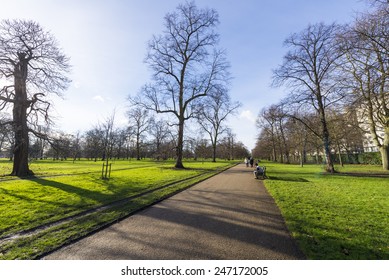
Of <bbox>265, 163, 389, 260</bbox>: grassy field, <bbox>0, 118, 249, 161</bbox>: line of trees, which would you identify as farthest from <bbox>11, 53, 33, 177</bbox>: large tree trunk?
<bbox>265, 163, 389, 260</bbox>: grassy field

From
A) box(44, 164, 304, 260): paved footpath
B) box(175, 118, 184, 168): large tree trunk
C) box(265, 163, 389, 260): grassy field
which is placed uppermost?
box(175, 118, 184, 168): large tree trunk

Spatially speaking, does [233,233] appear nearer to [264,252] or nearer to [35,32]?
[264,252]

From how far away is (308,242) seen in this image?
3859 millimetres

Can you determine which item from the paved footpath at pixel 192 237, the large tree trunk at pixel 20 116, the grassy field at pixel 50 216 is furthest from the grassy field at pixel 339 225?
the large tree trunk at pixel 20 116

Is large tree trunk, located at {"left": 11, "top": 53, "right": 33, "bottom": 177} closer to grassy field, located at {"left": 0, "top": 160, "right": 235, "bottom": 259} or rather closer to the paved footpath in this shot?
grassy field, located at {"left": 0, "top": 160, "right": 235, "bottom": 259}

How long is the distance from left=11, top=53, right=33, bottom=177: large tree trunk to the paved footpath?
46.2 ft

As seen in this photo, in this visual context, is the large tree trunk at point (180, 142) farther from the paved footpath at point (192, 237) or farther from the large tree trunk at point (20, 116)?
the paved footpath at point (192, 237)

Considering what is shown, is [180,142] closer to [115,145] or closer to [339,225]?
[339,225]

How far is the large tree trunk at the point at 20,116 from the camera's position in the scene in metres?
14.4

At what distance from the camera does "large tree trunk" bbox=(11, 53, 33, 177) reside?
14.4 metres

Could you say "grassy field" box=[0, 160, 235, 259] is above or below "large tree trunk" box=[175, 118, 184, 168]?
below

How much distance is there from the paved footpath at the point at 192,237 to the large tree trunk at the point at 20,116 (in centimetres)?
1408

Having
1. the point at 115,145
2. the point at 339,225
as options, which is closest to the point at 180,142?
the point at 339,225

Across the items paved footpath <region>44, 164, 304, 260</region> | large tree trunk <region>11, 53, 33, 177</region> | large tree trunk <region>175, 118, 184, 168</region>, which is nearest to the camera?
paved footpath <region>44, 164, 304, 260</region>
